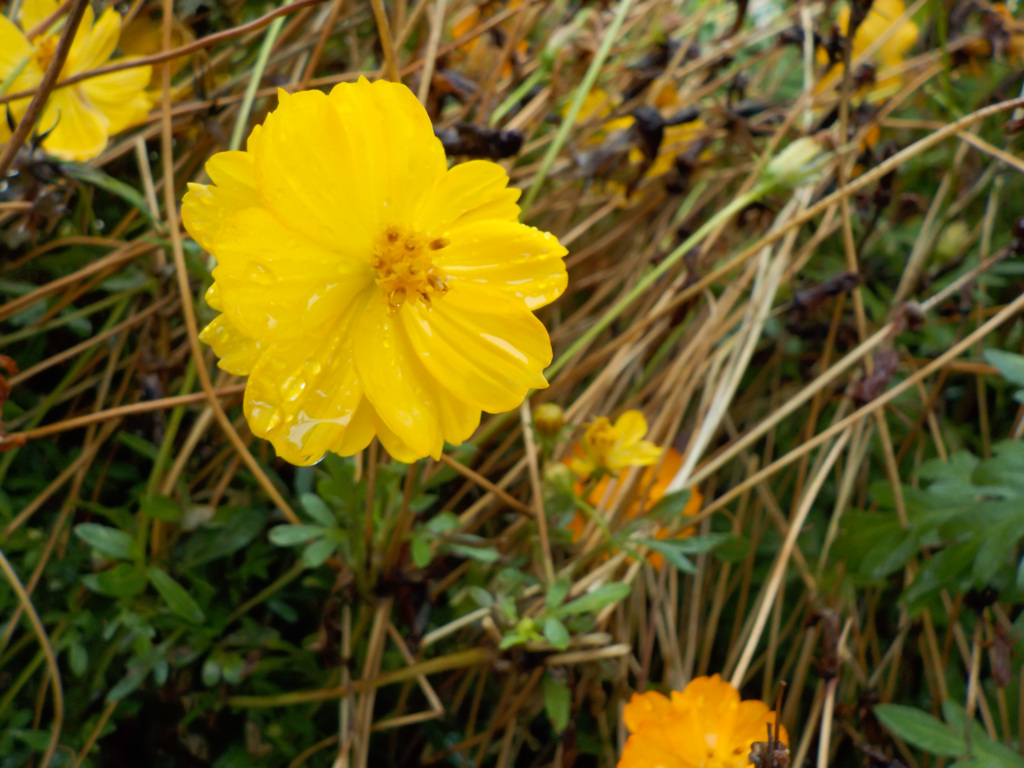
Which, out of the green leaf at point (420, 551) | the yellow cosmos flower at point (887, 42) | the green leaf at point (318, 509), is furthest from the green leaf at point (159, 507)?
the yellow cosmos flower at point (887, 42)

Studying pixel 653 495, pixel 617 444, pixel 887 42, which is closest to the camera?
pixel 617 444

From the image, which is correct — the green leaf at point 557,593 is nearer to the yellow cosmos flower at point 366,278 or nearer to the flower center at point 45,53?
the yellow cosmos flower at point 366,278

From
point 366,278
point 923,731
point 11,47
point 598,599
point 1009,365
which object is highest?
point 11,47

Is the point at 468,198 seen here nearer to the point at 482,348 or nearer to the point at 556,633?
the point at 482,348

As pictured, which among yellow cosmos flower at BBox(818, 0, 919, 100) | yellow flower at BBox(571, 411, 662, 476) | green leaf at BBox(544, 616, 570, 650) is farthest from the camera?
yellow cosmos flower at BBox(818, 0, 919, 100)

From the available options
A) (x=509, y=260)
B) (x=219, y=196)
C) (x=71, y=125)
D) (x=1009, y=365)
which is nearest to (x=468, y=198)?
(x=509, y=260)

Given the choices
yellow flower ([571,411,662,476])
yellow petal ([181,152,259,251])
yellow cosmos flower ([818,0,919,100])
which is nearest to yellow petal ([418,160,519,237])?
yellow petal ([181,152,259,251])

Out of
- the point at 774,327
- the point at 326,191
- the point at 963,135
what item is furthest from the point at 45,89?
the point at 963,135

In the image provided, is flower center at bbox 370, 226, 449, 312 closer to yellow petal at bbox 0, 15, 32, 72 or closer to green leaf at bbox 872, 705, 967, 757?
yellow petal at bbox 0, 15, 32, 72
